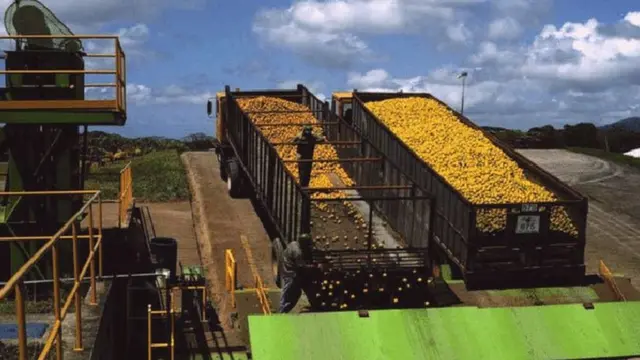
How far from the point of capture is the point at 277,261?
13062 millimetres

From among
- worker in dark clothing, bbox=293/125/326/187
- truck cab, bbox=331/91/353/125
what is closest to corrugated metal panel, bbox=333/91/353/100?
truck cab, bbox=331/91/353/125

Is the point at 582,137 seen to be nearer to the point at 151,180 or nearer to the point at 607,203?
the point at 607,203

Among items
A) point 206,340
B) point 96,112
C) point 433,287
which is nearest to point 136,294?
point 206,340

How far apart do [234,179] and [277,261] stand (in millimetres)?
8174

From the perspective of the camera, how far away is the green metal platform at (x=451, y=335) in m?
6.28

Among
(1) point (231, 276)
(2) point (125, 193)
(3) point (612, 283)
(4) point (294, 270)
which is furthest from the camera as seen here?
(2) point (125, 193)

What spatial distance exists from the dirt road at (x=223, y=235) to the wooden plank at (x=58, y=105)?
13.5ft

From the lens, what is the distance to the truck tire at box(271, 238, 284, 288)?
493 inches

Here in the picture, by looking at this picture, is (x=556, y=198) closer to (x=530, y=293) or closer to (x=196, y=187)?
(x=530, y=293)

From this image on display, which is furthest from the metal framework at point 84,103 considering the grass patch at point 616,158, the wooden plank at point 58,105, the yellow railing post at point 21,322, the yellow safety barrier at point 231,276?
the grass patch at point 616,158

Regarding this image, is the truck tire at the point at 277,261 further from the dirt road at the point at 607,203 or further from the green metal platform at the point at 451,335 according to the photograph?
the dirt road at the point at 607,203

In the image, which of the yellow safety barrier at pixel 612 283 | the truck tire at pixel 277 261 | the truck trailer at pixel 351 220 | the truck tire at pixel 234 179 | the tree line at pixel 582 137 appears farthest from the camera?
the tree line at pixel 582 137

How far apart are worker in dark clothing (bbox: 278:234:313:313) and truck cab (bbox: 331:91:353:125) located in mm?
11202

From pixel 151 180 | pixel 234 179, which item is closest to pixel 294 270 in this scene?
pixel 234 179
